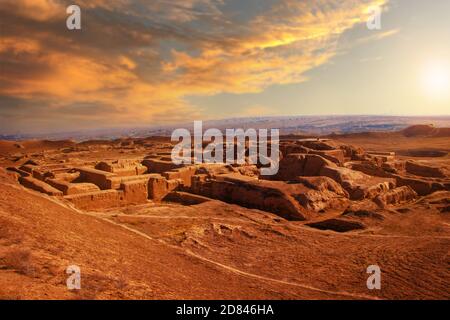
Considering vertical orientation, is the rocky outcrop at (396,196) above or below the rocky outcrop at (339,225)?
above

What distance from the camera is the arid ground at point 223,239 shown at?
5.56 meters

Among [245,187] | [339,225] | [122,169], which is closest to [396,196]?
[339,225]

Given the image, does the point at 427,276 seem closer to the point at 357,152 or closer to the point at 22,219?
the point at 22,219

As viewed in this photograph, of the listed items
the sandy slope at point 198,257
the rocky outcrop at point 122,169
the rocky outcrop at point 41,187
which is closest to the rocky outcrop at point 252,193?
the sandy slope at point 198,257

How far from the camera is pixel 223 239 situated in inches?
381

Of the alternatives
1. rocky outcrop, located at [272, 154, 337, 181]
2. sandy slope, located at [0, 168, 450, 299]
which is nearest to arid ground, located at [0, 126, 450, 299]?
sandy slope, located at [0, 168, 450, 299]

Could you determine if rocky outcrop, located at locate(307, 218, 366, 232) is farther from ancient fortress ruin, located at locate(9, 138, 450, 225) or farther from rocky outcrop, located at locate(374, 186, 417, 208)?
rocky outcrop, located at locate(374, 186, 417, 208)

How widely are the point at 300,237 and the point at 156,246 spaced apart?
445 centimetres

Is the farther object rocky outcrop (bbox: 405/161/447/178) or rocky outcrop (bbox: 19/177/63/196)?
rocky outcrop (bbox: 405/161/447/178)

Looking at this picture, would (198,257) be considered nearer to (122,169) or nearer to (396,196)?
(396,196)

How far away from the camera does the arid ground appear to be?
5.56 meters

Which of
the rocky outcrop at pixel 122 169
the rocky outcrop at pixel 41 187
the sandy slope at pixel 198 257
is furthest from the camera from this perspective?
the rocky outcrop at pixel 122 169

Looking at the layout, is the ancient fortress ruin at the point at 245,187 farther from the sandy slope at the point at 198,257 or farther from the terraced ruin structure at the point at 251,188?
the sandy slope at the point at 198,257
